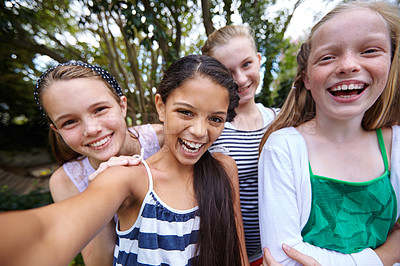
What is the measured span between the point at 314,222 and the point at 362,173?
0.38m

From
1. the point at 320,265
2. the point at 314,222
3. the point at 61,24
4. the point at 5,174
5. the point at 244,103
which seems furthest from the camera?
the point at 5,174

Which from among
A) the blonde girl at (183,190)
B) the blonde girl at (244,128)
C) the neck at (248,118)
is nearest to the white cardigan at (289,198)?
the blonde girl at (183,190)

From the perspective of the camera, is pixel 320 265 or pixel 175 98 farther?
pixel 175 98

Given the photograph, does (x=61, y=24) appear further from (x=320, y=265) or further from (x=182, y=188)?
(x=320, y=265)

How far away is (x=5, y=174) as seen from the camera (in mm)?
6191

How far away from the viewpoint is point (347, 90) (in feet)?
3.68

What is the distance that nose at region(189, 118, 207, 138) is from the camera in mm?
1106

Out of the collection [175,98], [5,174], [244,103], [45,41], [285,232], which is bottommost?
[5,174]

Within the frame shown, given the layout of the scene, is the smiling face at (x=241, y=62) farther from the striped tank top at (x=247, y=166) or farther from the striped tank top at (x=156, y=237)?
the striped tank top at (x=156, y=237)

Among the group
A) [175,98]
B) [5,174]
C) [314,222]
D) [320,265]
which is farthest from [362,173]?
[5,174]

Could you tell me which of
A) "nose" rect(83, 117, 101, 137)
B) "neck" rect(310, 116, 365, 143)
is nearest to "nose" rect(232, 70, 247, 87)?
"neck" rect(310, 116, 365, 143)

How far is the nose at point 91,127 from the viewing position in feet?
3.93

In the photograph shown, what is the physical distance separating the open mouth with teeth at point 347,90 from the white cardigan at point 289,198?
11.2 inches

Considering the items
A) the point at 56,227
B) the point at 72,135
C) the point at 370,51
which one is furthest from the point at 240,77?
the point at 56,227
